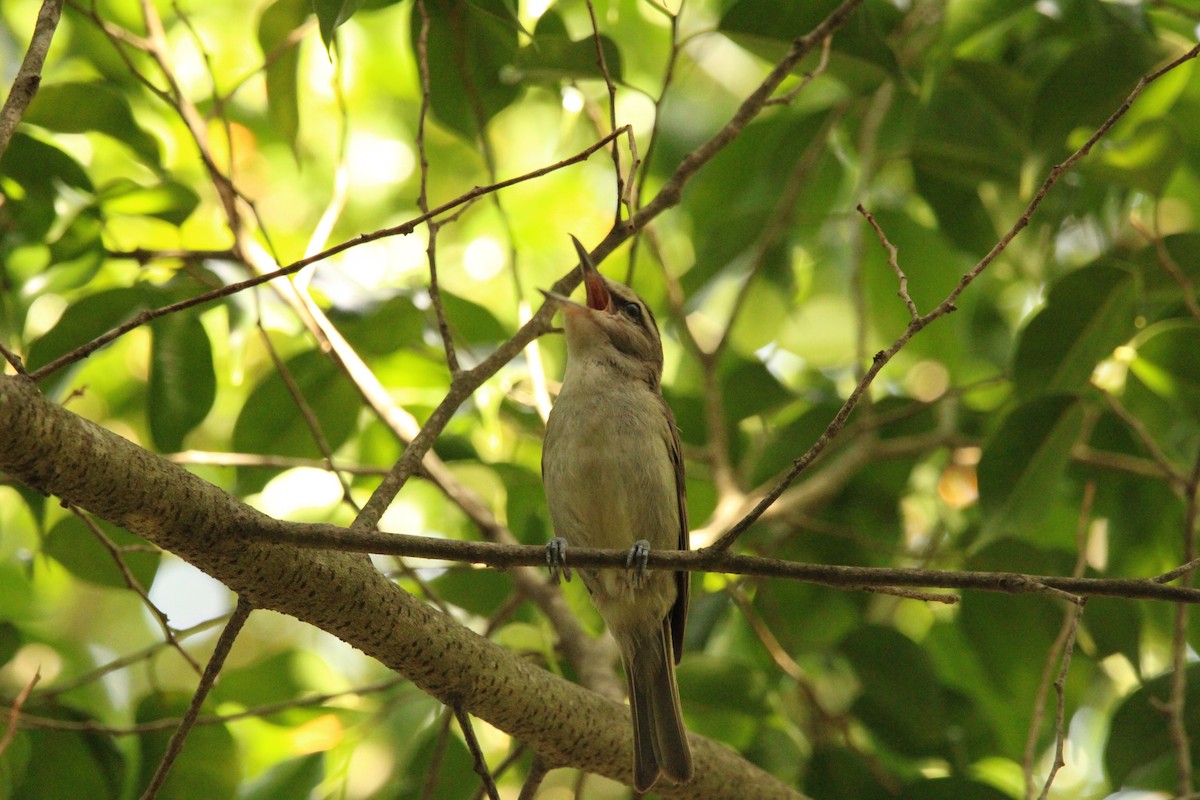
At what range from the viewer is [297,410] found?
438 centimetres

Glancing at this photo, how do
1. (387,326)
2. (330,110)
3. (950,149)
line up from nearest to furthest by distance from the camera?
(387,326) < (950,149) < (330,110)

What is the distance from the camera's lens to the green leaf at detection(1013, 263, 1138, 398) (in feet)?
13.4

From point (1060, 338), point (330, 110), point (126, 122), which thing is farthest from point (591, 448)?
point (330, 110)

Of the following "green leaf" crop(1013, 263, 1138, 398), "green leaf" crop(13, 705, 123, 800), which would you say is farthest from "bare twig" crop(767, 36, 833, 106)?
"green leaf" crop(13, 705, 123, 800)

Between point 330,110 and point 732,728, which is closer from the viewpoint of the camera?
point 732,728

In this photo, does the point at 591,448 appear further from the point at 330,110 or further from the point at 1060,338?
the point at 330,110

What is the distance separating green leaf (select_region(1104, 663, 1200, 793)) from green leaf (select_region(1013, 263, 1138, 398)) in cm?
113

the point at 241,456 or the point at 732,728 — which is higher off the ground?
the point at 241,456

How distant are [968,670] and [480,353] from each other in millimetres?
2578

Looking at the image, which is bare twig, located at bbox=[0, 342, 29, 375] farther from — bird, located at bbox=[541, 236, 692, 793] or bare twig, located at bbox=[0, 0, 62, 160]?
bird, located at bbox=[541, 236, 692, 793]

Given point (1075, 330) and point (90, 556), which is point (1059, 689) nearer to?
point (1075, 330)

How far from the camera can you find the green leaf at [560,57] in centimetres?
400

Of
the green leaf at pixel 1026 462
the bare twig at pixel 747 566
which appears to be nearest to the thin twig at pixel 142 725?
the bare twig at pixel 747 566

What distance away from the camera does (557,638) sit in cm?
442
